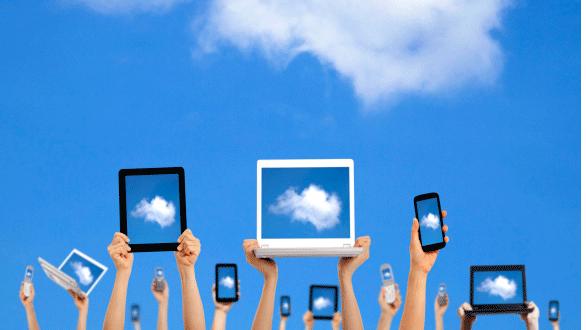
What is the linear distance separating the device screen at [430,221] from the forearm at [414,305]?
292mm

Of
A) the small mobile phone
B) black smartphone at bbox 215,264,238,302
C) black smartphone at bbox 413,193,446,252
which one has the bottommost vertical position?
the small mobile phone

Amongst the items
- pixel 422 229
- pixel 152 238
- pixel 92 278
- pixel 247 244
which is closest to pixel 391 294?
pixel 422 229

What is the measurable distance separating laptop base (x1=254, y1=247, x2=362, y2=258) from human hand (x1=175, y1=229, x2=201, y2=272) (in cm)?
48

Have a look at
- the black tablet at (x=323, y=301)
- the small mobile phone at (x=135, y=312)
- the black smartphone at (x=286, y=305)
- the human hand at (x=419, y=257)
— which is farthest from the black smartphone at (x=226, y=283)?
the small mobile phone at (x=135, y=312)

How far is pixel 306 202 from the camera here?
19.5 feet

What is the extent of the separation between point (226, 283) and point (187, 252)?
0.43 meters

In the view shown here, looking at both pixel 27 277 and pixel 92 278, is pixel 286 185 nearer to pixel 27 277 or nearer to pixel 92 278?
pixel 92 278

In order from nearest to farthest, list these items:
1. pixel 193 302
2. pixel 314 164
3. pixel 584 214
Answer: pixel 193 302 < pixel 314 164 < pixel 584 214

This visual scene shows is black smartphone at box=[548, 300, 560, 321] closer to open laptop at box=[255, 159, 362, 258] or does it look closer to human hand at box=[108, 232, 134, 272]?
open laptop at box=[255, 159, 362, 258]

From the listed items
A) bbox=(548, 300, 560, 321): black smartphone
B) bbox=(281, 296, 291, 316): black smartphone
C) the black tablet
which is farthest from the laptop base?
bbox=(548, 300, 560, 321): black smartphone

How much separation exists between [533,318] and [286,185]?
6.41 feet

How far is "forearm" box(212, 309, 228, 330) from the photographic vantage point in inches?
208

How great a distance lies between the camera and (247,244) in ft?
18.9

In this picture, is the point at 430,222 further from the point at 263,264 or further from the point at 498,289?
the point at 263,264
